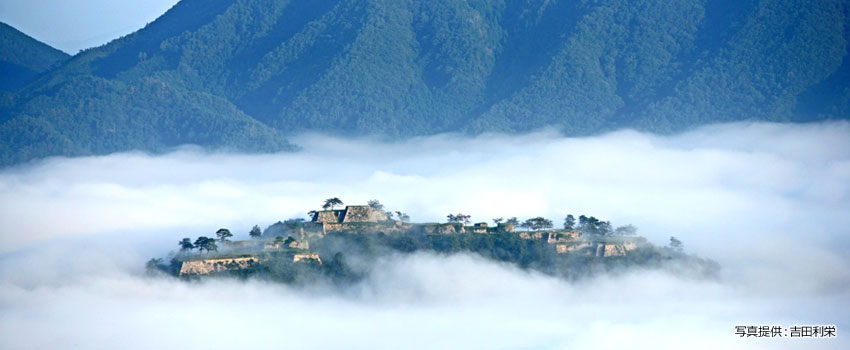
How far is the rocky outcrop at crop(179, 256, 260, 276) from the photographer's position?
131 metres

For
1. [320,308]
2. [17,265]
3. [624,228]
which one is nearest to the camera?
[320,308]

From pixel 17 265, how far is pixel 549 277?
5030 centimetres

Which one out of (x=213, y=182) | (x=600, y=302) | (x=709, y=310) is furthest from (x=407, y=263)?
(x=213, y=182)

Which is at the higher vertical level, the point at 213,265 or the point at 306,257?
the point at 306,257

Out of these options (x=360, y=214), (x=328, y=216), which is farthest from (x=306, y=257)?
(x=360, y=214)

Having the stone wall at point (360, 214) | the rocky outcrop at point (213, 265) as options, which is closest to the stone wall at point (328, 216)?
the stone wall at point (360, 214)

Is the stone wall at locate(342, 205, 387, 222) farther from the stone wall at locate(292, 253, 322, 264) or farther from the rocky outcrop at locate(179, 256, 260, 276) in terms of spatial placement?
the rocky outcrop at locate(179, 256, 260, 276)

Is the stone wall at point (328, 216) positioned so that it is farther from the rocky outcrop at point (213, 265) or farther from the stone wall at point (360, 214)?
the rocky outcrop at point (213, 265)

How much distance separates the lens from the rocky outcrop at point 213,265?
431ft

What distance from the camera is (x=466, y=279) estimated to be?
13838 centimetres

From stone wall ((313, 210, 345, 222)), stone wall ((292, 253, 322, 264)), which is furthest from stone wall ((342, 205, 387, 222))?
stone wall ((292, 253, 322, 264))

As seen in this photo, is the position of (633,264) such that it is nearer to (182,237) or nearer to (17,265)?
(182,237)

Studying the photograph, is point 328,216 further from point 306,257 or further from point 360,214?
point 306,257

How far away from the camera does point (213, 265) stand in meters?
132
